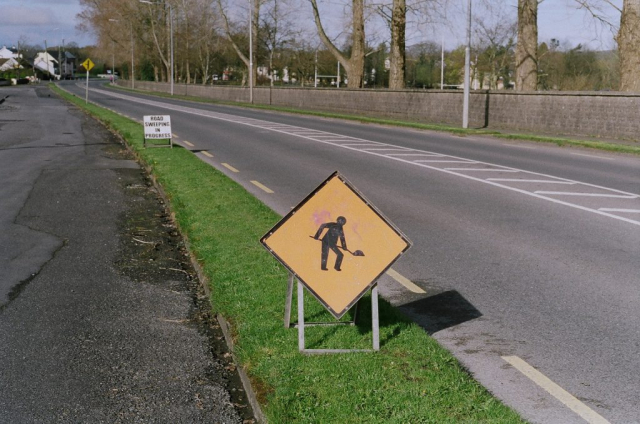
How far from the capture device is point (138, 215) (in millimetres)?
11078

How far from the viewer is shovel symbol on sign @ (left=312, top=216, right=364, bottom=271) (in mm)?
5207

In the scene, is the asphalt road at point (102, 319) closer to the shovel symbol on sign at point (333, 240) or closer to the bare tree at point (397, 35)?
the shovel symbol on sign at point (333, 240)

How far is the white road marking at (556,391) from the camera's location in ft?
14.2

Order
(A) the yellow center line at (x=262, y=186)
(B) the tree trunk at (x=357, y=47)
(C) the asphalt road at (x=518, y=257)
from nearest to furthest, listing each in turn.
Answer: (C) the asphalt road at (x=518, y=257) < (A) the yellow center line at (x=262, y=186) < (B) the tree trunk at (x=357, y=47)

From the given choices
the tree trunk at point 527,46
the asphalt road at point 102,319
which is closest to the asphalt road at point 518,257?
the asphalt road at point 102,319

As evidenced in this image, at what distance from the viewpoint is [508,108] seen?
3052cm

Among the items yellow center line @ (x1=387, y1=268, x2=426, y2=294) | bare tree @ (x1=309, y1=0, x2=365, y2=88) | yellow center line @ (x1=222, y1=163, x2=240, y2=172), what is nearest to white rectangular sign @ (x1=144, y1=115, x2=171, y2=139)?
yellow center line @ (x1=222, y1=163, x2=240, y2=172)

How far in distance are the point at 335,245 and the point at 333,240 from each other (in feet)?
0.12

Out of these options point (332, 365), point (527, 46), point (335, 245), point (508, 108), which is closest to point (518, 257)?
point (335, 245)

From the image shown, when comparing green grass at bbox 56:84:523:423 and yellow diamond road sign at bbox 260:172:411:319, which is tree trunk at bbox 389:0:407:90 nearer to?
green grass at bbox 56:84:523:423

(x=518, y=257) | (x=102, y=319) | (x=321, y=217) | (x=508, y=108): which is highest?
(x=508, y=108)

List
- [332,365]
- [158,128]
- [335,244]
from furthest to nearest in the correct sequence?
1. [158,128]
2. [335,244]
3. [332,365]

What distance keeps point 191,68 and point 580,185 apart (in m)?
107

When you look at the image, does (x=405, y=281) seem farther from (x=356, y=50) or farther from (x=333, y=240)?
(x=356, y=50)
